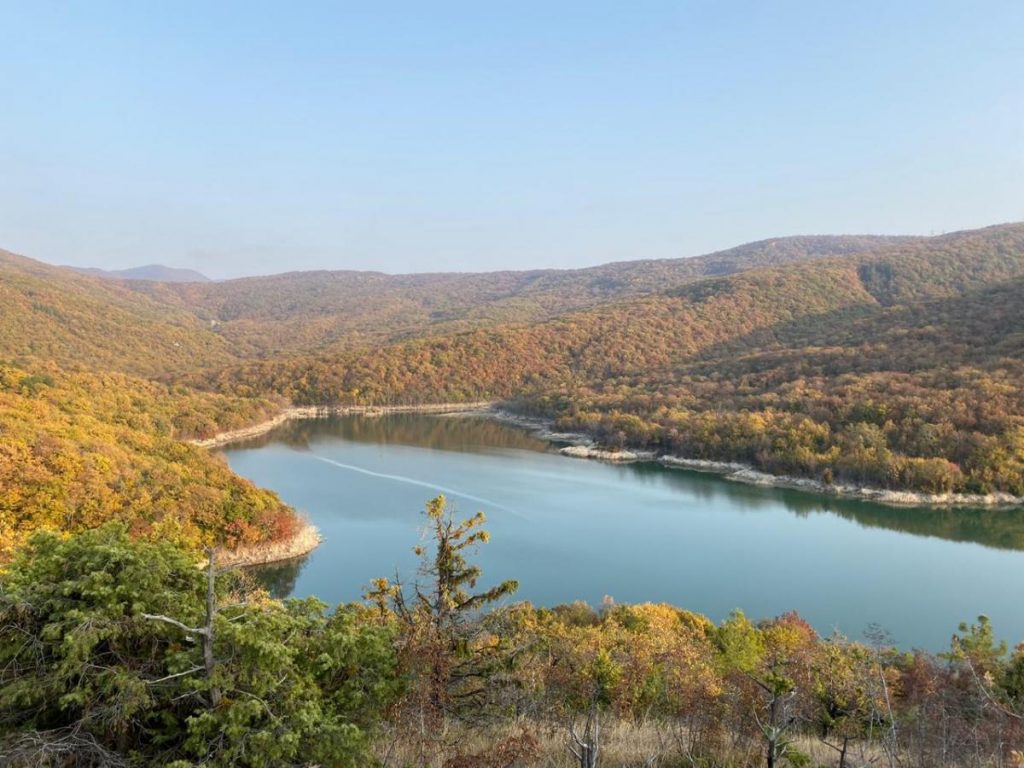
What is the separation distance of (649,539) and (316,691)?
24.5m

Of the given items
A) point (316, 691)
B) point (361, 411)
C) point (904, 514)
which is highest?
point (316, 691)

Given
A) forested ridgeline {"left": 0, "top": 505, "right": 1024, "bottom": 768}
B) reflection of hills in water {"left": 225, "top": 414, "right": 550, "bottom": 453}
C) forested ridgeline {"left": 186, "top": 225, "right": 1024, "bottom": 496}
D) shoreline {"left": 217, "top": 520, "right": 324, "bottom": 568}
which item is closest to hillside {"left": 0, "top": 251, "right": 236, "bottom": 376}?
forested ridgeline {"left": 186, "top": 225, "right": 1024, "bottom": 496}

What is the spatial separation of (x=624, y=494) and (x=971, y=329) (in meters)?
33.5

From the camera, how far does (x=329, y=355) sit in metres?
A: 84.4

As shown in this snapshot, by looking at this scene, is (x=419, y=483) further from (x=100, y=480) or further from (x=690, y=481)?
(x=100, y=480)

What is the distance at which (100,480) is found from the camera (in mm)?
19828

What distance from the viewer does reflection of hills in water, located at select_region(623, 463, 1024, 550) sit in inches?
1052

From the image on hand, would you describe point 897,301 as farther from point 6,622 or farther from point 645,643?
point 6,622

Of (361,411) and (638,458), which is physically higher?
(361,411)

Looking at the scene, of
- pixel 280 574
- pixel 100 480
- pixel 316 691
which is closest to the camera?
pixel 316 691

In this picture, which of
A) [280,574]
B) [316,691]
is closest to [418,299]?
[280,574]

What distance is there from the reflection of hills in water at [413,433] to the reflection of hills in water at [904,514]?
18143 mm

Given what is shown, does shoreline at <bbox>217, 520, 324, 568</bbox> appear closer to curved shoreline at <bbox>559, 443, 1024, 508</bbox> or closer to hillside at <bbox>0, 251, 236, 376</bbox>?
curved shoreline at <bbox>559, 443, 1024, 508</bbox>

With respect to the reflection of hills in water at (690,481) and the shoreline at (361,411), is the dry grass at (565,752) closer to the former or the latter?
the reflection of hills in water at (690,481)
